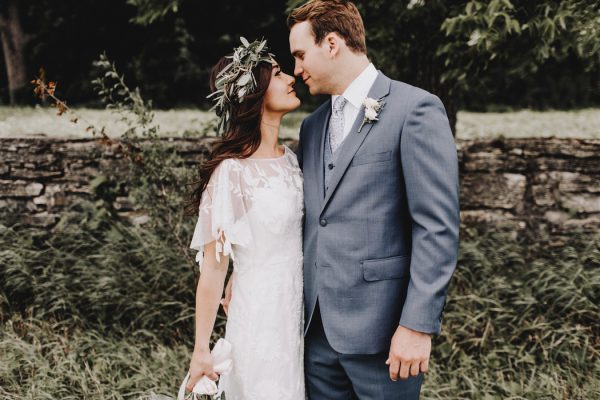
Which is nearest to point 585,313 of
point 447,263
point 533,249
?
point 533,249

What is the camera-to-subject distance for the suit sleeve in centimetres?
194

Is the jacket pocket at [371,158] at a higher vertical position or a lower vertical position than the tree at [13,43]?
lower

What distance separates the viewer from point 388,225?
2.07 meters

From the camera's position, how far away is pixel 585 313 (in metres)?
3.92

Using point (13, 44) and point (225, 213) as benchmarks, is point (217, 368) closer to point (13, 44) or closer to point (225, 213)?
point (225, 213)

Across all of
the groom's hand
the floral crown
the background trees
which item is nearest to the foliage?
the floral crown

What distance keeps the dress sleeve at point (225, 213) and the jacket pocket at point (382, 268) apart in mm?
482

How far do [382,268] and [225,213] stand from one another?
64cm

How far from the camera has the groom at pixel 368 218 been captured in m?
1.96

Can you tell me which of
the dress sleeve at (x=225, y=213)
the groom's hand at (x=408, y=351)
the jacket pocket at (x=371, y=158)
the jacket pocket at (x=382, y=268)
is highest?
the jacket pocket at (x=371, y=158)

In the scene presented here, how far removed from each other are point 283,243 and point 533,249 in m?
2.96

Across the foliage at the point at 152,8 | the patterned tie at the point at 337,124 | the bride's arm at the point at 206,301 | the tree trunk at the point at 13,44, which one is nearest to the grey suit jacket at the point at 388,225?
the patterned tie at the point at 337,124

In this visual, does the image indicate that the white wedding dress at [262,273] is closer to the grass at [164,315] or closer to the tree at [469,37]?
the grass at [164,315]

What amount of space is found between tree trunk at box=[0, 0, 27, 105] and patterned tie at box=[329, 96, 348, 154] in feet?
28.9
